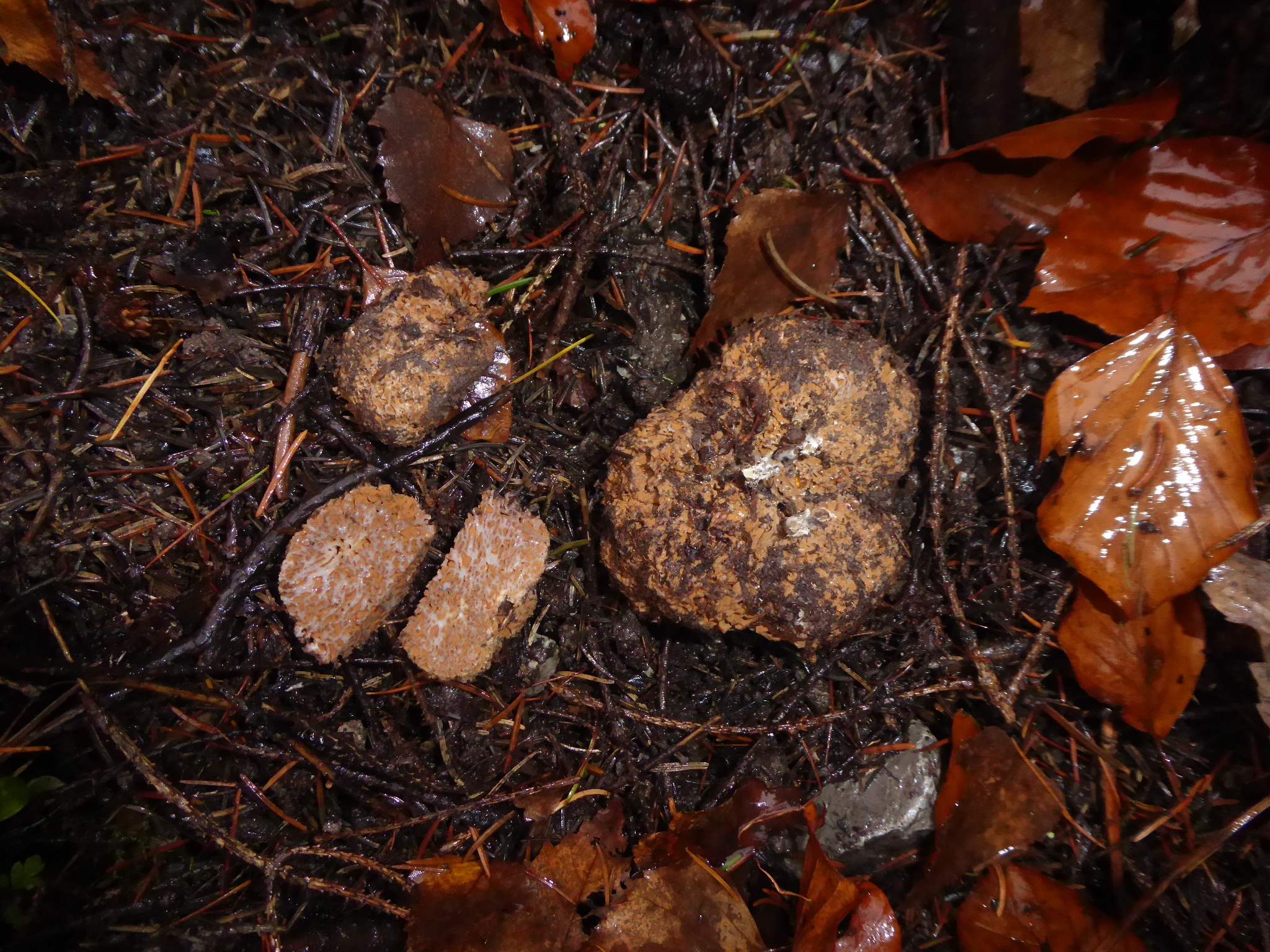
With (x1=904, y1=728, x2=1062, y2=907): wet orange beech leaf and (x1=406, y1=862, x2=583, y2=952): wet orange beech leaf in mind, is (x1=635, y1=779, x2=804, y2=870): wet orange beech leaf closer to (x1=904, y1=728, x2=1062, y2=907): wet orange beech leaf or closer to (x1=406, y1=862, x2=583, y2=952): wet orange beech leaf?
(x1=406, y1=862, x2=583, y2=952): wet orange beech leaf

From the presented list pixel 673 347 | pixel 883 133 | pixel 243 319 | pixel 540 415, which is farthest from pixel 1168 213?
pixel 243 319

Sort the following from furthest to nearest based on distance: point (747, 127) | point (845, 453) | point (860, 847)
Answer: point (747, 127)
point (860, 847)
point (845, 453)

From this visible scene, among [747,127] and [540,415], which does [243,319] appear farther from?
[747,127]

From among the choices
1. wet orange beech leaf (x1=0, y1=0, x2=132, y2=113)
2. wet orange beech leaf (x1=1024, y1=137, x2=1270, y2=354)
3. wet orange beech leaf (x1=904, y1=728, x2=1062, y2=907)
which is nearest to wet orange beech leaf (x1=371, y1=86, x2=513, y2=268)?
wet orange beech leaf (x1=0, y1=0, x2=132, y2=113)

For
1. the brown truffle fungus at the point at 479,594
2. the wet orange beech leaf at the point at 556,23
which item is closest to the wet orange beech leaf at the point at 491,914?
the brown truffle fungus at the point at 479,594

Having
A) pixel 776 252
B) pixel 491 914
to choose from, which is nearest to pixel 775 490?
pixel 776 252

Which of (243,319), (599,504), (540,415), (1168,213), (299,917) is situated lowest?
(299,917)
